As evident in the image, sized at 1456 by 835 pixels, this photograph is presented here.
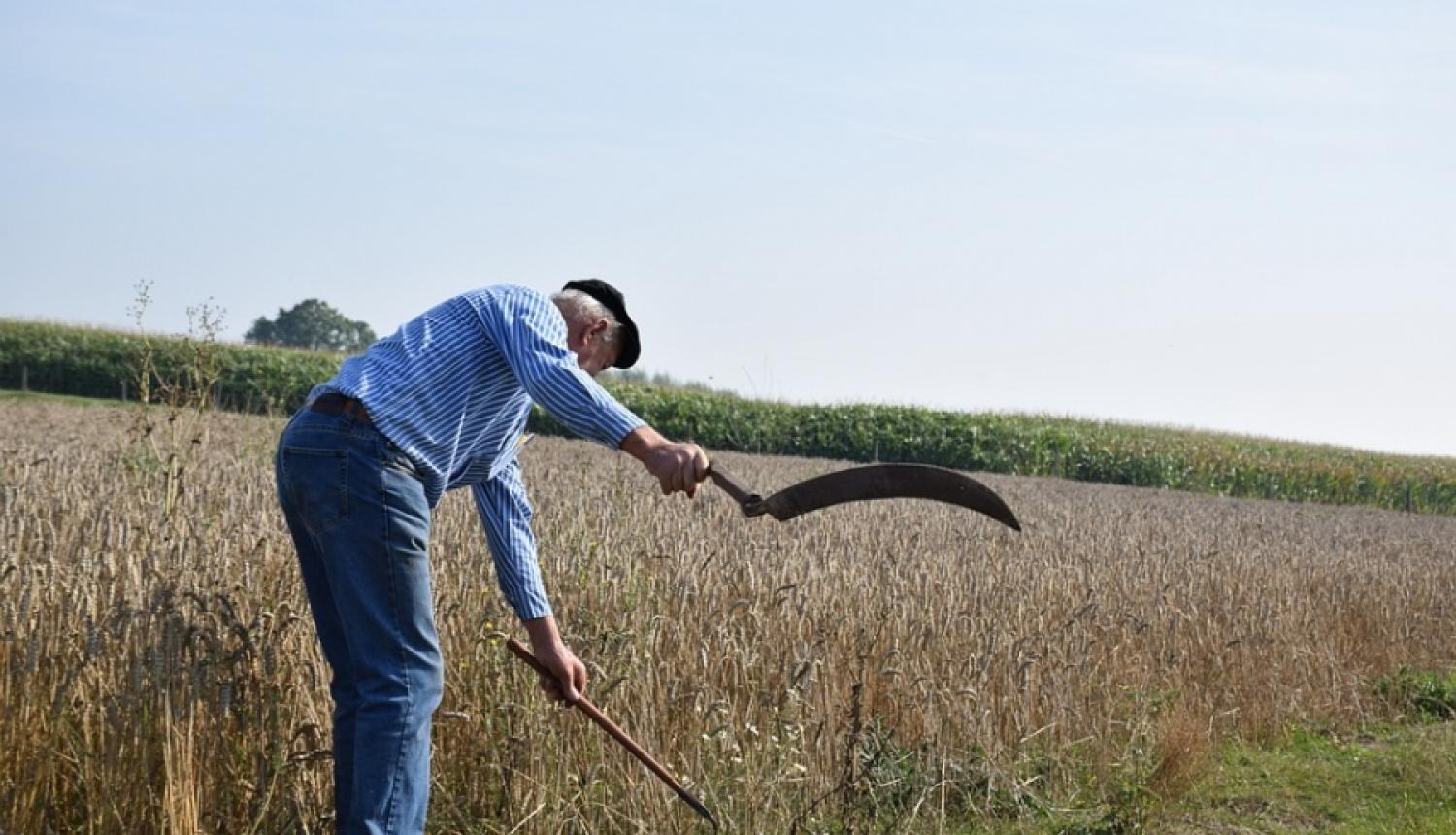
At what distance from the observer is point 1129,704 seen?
6938 millimetres

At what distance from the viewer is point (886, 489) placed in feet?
12.5

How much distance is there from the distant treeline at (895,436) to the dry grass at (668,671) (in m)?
29.2

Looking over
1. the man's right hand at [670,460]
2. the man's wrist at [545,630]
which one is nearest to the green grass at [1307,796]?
the man's wrist at [545,630]

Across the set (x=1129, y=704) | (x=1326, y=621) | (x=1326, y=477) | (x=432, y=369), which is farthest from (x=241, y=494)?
(x=1326, y=477)

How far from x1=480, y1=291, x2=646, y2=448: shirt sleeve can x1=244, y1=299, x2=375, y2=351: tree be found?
74.0 metres

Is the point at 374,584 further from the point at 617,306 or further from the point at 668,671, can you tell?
the point at 668,671

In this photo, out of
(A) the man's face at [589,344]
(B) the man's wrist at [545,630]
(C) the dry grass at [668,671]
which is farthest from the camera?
(C) the dry grass at [668,671]

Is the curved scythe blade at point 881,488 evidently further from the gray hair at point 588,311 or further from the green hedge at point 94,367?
the green hedge at point 94,367

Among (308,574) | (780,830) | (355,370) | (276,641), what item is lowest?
(780,830)

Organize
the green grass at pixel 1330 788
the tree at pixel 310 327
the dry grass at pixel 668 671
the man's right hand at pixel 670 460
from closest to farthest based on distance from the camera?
1. the man's right hand at pixel 670 460
2. the dry grass at pixel 668 671
3. the green grass at pixel 1330 788
4. the tree at pixel 310 327

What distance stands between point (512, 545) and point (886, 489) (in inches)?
42.4

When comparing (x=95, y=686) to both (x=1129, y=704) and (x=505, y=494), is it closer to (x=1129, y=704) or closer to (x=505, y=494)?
(x=505, y=494)

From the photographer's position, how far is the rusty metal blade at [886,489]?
3725 mm

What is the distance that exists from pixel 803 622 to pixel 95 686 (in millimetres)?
2897
